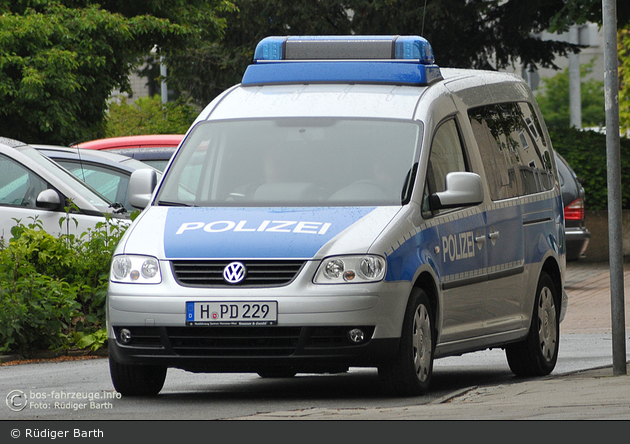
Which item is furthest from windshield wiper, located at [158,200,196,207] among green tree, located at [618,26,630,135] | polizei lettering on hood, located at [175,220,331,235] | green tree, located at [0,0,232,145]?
green tree, located at [618,26,630,135]

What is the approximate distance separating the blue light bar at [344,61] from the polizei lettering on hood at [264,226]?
5.38 ft

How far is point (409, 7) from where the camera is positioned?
27.0 m

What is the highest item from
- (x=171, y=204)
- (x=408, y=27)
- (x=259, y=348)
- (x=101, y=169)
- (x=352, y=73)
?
(x=408, y=27)

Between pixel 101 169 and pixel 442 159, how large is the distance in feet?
20.4

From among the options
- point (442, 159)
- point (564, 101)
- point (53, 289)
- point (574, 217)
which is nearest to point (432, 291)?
point (442, 159)

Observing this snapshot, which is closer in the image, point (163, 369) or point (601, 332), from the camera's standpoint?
point (163, 369)

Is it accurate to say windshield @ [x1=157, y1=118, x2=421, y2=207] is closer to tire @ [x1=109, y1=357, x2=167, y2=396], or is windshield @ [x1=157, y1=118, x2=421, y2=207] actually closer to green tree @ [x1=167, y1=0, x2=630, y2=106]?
tire @ [x1=109, y1=357, x2=167, y2=396]

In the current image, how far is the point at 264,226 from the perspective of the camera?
797 cm

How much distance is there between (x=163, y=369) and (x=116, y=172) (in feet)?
19.4

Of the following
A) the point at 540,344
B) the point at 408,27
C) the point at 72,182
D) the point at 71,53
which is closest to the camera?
the point at 540,344

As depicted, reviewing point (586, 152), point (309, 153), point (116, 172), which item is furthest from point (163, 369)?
point (586, 152)

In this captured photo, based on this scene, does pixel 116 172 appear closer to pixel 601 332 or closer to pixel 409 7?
pixel 601 332

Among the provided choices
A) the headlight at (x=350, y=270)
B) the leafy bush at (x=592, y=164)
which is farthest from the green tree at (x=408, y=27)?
the headlight at (x=350, y=270)

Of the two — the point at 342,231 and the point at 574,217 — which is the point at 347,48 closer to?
the point at 342,231
